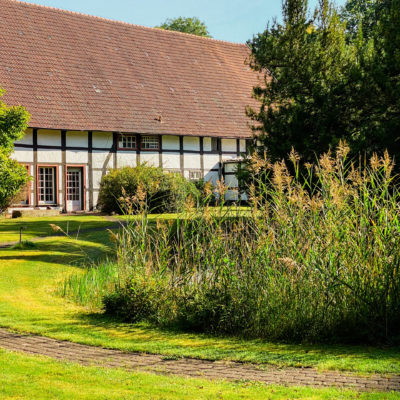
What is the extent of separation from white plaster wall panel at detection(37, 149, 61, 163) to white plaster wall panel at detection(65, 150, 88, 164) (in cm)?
37

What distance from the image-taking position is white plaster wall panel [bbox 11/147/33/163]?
23328mm

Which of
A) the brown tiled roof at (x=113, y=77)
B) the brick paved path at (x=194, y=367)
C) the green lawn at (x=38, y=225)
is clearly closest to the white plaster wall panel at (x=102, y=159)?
the brown tiled roof at (x=113, y=77)

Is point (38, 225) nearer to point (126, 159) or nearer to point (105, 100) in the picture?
point (126, 159)

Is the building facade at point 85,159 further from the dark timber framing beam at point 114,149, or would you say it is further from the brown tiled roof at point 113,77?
the brown tiled roof at point 113,77

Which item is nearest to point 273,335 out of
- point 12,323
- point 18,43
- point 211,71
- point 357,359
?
point 357,359

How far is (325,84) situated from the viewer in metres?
17.1

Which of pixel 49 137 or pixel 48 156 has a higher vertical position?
pixel 49 137

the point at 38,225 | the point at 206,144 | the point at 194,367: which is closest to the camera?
the point at 194,367

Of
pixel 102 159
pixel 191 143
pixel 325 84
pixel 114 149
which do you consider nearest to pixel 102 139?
pixel 114 149

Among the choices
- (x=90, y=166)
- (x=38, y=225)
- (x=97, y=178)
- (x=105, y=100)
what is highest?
(x=105, y=100)

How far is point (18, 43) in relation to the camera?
26016 mm

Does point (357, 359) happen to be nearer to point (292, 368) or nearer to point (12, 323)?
point (292, 368)

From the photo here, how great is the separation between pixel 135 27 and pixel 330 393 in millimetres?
28231

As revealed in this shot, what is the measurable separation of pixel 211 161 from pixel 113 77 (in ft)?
18.3
